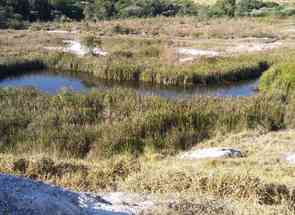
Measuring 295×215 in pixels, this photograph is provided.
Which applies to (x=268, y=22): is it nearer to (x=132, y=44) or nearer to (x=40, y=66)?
(x=132, y=44)

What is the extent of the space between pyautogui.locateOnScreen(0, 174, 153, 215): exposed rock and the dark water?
17940 mm

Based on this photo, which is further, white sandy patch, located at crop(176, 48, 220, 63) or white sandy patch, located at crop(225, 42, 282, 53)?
white sandy patch, located at crop(225, 42, 282, 53)

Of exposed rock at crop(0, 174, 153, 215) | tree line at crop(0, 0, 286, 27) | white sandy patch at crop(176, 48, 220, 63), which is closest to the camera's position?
exposed rock at crop(0, 174, 153, 215)

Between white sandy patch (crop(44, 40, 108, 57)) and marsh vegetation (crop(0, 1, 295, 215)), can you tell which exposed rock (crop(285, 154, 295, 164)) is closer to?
marsh vegetation (crop(0, 1, 295, 215))

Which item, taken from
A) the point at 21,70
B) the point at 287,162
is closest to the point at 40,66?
the point at 21,70

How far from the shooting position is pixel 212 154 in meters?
13.2

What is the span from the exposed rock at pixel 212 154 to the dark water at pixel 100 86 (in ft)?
41.5

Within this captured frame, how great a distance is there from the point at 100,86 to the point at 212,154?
16.5 meters

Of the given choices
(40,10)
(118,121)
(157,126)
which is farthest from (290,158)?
(40,10)

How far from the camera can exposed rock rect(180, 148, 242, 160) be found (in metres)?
13.0

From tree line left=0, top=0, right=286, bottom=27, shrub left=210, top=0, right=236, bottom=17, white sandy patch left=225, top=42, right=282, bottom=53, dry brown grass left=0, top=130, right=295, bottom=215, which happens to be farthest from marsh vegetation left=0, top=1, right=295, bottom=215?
shrub left=210, top=0, right=236, bottom=17

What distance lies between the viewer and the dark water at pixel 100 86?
89.7 ft

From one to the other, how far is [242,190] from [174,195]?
1.46 m

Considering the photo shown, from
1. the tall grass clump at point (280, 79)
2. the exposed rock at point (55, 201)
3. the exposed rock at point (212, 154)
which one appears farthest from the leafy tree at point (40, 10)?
the exposed rock at point (55, 201)
